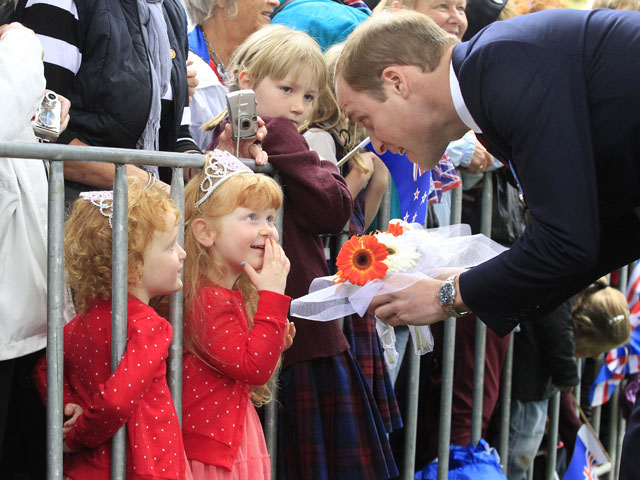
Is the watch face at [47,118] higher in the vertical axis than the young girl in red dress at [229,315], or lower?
higher

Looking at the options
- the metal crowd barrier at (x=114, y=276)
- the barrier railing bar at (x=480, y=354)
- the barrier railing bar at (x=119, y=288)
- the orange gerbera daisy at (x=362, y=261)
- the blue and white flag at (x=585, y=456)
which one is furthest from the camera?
→ the blue and white flag at (x=585, y=456)

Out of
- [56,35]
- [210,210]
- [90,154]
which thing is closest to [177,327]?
[210,210]

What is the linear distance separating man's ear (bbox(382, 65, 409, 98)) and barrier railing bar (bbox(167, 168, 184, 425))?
734 mm

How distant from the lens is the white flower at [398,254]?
295 centimetres

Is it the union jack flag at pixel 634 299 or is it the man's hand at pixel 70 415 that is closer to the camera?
the man's hand at pixel 70 415

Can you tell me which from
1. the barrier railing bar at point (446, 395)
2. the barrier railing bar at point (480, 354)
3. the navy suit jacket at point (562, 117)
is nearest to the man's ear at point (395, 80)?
the navy suit jacket at point (562, 117)

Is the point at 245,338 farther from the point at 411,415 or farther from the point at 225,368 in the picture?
the point at 411,415

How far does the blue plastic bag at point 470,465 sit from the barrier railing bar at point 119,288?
2061mm

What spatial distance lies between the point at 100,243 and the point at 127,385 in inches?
17.2

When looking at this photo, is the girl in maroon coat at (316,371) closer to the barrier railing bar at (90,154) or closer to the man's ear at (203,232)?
the man's ear at (203,232)

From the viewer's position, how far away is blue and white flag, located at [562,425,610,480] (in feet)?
14.8

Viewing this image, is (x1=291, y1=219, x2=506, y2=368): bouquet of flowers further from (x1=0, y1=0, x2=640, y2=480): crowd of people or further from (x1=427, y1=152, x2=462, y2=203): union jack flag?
(x1=427, y1=152, x2=462, y2=203): union jack flag

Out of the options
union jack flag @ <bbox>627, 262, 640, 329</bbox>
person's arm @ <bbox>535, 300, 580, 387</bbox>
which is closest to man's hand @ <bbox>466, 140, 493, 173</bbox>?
person's arm @ <bbox>535, 300, 580, 387</bbox>

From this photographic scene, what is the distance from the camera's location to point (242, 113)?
2.87m
